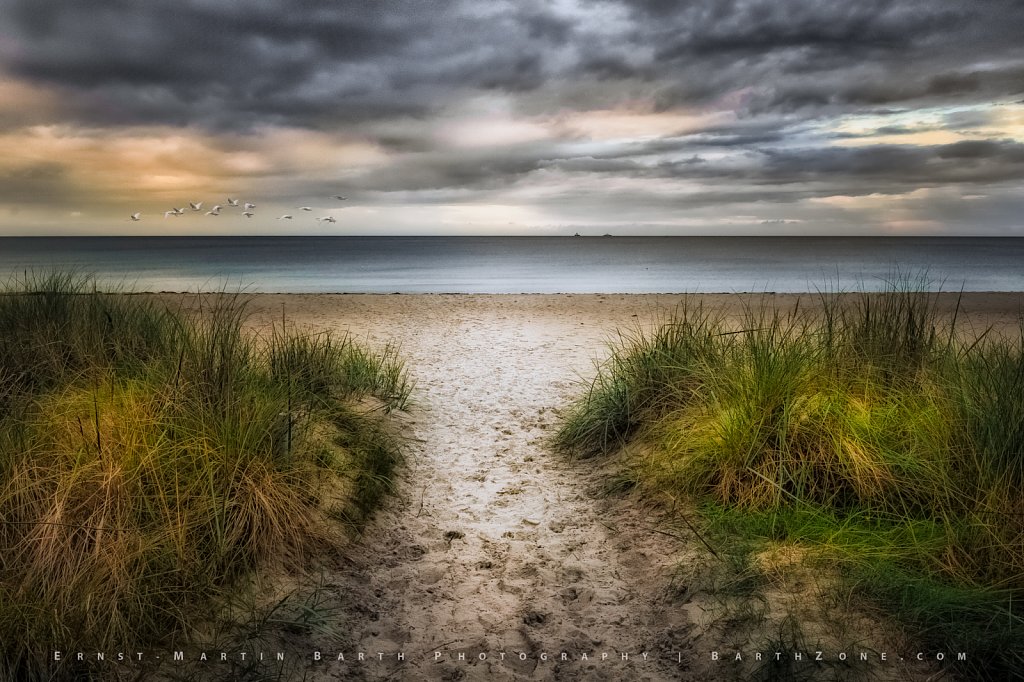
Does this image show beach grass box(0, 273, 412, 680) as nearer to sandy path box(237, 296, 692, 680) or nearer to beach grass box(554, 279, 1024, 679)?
sandy path box(237, 296, 692, 680)

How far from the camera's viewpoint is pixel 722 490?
4023 millimetres

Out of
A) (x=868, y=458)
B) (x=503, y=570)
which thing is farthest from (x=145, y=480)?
(x=868, y=458)

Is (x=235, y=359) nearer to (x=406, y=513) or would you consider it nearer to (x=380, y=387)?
(x=406, y=513)

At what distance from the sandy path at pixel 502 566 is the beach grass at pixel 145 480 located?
44cm

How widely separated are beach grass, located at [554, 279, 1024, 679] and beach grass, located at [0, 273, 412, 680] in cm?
228

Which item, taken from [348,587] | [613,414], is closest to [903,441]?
[613,414]

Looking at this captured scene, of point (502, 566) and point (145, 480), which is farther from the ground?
point (145, 480)

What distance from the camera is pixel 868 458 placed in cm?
385

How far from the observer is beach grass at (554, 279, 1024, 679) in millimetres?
2936

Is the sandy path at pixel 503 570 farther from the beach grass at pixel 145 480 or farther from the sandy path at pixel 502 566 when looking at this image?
the beach grass at pixel 145 480

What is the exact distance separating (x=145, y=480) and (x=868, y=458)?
164 inches

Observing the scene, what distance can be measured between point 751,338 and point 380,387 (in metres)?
3.70

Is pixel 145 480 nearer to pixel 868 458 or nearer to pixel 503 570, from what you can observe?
pixel 503 570

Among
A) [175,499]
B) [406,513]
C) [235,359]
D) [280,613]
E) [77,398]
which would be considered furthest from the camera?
[406,513]
